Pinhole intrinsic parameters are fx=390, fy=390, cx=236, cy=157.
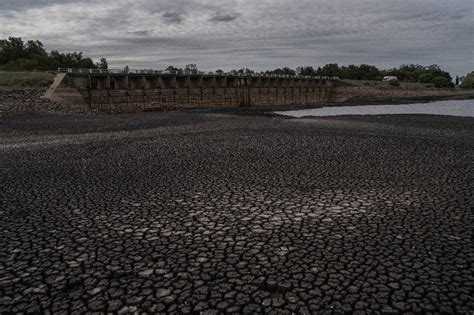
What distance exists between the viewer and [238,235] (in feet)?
23.2

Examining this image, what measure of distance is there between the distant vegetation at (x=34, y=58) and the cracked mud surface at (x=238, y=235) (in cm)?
8020

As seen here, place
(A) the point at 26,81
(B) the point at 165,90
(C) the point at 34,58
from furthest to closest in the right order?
(C) the point at 34,58 < (B) the point at 165,90 < (A) the point at 26,81

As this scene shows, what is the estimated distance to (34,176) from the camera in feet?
40.5

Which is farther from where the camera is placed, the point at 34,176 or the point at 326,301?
the point at 34,176

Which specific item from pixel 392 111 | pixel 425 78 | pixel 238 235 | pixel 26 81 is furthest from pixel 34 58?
pixel 425 78

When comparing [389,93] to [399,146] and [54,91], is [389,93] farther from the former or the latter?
[399,146]

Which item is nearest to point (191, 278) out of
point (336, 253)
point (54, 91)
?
point (336, 253)

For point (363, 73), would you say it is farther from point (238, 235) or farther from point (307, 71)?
point (238, 235)

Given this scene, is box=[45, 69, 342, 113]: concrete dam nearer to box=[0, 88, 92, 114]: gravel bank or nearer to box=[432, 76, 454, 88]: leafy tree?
box=[0, 88, 92, 114]: gravel bank

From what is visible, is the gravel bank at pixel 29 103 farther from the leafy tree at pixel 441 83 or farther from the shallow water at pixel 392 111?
the leafy tree at pixel 441 83

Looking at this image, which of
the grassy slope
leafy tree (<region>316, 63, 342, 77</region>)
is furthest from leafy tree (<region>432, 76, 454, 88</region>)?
the grassy slope

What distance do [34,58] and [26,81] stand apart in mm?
46102

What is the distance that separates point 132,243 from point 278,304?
315 centimetres

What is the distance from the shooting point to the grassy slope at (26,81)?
4854 centimetres
